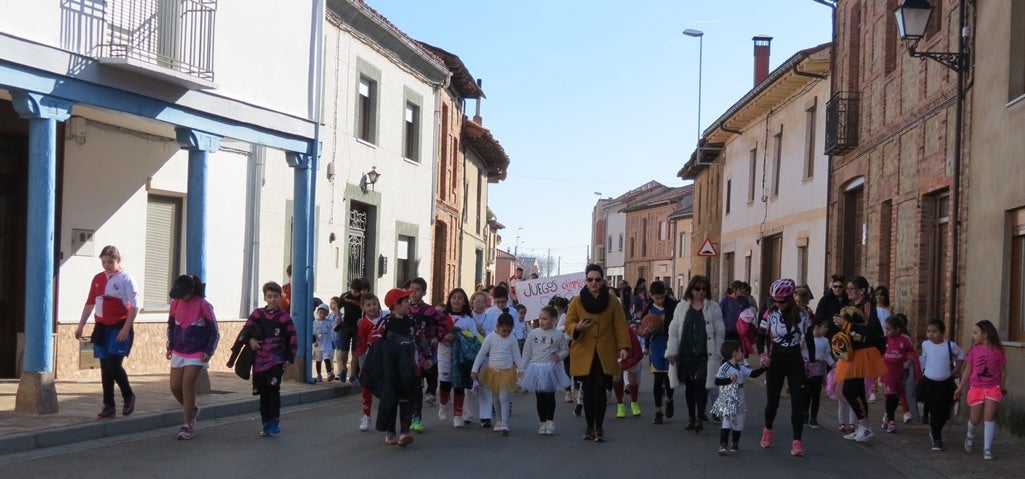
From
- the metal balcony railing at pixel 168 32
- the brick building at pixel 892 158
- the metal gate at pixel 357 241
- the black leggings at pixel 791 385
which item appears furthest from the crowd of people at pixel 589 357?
the metal gate at pixel 357 241

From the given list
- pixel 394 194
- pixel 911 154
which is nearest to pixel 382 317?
pixel 911 154

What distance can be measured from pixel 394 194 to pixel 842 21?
10.0 meters

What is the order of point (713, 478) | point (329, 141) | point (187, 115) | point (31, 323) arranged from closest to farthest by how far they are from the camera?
1. point (713, 478)
2. point (31, 323)
3. point (187, 115)
4. point (329, 141)

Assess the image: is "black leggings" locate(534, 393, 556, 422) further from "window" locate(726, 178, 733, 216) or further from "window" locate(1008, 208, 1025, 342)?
"window" locate(726, 178, 733, 216)

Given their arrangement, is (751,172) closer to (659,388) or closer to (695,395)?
(659,388)

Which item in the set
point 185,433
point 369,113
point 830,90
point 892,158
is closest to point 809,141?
point 830,90

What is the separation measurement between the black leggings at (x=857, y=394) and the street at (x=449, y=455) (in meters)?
0.39

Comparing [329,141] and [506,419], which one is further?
[329,141]

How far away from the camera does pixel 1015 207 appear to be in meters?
12.7

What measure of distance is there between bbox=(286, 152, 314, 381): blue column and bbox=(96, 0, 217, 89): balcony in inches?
108

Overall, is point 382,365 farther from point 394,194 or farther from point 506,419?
point 394,194

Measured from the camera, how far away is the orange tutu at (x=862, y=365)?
11.8m

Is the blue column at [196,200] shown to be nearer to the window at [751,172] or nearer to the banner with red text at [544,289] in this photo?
the banner with red text at [544,289]

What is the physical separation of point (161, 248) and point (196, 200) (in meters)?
3.75
